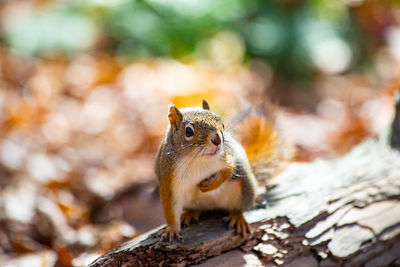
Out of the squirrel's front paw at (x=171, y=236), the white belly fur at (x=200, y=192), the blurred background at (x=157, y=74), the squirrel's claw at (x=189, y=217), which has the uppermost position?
the blurred background at (x=157, y=74)

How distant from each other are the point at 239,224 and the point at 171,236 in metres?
0.27

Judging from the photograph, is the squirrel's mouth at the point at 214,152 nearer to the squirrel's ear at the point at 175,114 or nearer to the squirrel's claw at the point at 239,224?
the squirrel's ear at the point at 175,114

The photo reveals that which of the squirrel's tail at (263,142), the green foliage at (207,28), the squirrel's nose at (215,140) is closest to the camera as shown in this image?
the squirrel's nose at (215,140)

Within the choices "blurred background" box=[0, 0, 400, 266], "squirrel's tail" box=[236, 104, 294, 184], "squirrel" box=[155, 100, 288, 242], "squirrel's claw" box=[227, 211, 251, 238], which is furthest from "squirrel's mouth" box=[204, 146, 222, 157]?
"blurred background" box=[0, 0, 400, 266]

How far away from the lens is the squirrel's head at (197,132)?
1.63 meters

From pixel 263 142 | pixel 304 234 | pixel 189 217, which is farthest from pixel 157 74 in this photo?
pixel 304 234

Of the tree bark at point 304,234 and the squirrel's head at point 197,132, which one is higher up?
the squirrel's head at point 197,132

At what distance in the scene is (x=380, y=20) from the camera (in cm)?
468

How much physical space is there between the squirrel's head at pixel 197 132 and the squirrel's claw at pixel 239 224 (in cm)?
32

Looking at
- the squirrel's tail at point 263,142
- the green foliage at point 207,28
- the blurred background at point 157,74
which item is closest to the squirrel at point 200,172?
the squirrel's tail at point 263,142

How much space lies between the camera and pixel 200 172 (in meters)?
1.74

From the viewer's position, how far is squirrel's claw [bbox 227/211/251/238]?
5.77 feet

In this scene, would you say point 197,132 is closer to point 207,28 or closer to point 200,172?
point 200,172

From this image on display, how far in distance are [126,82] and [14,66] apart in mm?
1310
